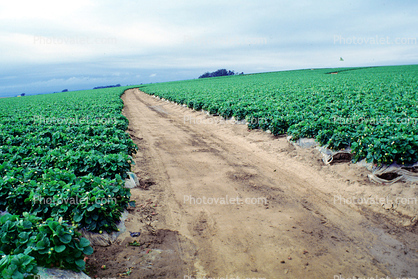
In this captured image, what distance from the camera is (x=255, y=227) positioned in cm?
480

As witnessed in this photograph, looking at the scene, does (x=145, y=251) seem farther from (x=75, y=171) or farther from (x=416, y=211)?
(x=416, y=211)

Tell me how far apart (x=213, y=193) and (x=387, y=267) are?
3.57m

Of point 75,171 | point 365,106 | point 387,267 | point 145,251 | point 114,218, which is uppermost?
point 365,106

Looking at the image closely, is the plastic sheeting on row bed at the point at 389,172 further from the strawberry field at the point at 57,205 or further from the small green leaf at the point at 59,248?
the small green leaf at the point at 59,248

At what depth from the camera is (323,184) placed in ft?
21.6

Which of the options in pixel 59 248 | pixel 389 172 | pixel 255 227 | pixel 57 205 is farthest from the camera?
pixel 389 172

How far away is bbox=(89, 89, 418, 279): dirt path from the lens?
12.6 ft

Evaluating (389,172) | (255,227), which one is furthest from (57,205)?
(389,172)

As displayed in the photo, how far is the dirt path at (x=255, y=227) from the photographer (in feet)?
12.6

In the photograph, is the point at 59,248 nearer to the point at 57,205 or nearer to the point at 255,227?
the point at 57,205

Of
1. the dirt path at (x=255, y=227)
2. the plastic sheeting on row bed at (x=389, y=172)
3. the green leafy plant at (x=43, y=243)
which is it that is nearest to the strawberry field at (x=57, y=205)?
the green leafy plant at (x=43, y=243)

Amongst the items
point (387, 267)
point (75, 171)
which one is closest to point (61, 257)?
point (75, 171)

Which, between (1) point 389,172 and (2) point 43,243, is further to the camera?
(1) point 389,172

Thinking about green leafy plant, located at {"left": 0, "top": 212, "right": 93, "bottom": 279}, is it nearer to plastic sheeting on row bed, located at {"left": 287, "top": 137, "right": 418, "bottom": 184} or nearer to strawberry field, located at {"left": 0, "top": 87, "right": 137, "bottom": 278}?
strawberry field, located at {"left": 0, "top": 87, "right": 137, "bottom": 278}
